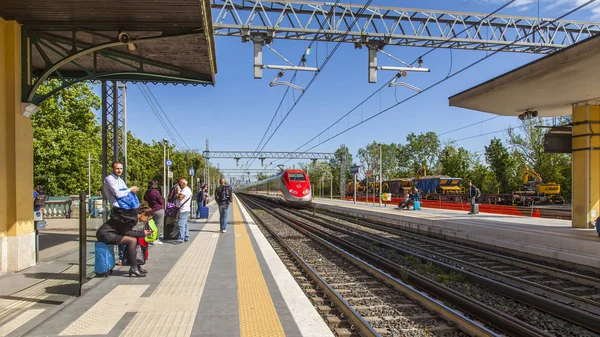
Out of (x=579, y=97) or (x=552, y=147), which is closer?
(x=579, y=97)

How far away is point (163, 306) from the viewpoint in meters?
5.03

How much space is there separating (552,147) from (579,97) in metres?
1.65

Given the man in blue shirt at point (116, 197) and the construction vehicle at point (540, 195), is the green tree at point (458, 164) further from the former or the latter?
the man in blue shirt at point (116, 197)

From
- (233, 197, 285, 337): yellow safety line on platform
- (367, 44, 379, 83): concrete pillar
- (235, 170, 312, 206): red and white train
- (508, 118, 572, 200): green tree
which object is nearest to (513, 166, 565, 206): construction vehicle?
(508, 118, 572, 200): green tree

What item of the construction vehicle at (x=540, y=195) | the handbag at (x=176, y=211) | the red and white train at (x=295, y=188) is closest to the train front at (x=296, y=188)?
the red and white train at (x=295, y=188)

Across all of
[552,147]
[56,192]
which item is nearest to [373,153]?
[56,192]

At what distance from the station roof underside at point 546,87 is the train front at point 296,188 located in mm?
15143

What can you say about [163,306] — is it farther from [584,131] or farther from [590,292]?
[584,131]

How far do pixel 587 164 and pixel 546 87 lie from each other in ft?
8.89

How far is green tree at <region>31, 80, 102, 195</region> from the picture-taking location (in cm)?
2559

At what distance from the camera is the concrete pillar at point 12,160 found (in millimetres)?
7156

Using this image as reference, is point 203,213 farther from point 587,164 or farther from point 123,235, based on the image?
point 587,164

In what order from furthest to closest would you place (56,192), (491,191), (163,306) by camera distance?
(491,191) → (56,192) → (163,306)

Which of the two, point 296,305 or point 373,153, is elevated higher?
point 373,153
